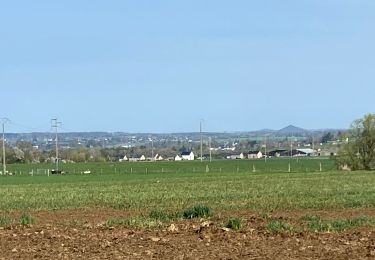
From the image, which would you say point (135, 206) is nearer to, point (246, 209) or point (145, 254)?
point (246, 209)

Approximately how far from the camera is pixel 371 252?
41.6 feet

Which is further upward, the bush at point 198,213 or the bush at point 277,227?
the bush at point 277,227

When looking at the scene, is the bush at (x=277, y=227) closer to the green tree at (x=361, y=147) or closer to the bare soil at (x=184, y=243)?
the bare soil at (x=184, y=243)

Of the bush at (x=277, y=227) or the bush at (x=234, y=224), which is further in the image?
the bush at (x=234, y=224)

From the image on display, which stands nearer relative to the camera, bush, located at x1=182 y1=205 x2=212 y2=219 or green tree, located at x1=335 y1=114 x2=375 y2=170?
bush, located at x1=182 y1=205 x2=212 y2=219

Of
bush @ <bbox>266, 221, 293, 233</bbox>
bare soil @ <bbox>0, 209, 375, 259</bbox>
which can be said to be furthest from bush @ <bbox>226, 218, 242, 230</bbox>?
bush @ <bbox>266, 221, 293, 233</bbox>

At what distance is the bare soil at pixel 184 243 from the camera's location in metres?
12.8

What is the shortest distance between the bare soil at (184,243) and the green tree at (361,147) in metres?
86.8

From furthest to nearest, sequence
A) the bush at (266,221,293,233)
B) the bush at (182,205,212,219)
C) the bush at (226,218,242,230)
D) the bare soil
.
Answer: the bush at (182,205,212,219) → the bush at (226,218,242,230) → the bush at (266,221,293,233) → the bare soil

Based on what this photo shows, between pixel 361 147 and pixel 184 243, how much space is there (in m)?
91.2

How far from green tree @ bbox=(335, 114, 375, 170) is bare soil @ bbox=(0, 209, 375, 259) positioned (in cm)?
8681

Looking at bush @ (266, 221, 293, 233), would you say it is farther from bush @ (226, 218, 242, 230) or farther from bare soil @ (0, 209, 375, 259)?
bush @ (226, 218, 242, 230)

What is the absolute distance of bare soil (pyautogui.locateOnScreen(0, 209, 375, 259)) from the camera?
12.8 m

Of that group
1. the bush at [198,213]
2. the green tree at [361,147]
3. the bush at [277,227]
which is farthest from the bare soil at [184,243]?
the green tree at [361,147]
